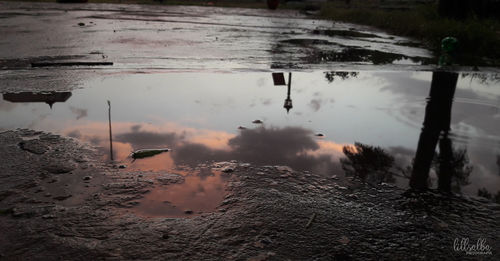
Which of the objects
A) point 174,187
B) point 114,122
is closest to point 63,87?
point 114,122

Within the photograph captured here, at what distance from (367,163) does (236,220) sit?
5.01 ft

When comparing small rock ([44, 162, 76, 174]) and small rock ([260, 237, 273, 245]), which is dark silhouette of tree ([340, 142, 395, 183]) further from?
small rock ([44, 162, 76, 174])

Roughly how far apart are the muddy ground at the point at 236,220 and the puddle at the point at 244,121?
0.18m

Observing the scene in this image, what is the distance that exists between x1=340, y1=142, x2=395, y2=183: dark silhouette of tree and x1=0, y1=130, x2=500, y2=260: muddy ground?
0.21 meters

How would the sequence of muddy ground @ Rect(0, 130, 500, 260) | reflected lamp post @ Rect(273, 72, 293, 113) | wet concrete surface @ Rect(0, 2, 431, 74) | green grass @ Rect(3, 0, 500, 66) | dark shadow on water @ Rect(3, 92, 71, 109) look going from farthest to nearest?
green grass @ Rect(3, 0, 500, 66)
wet concrete surface @ Rect(0, 2, 431, 74)
reflected lamp post @ Rect(273, 72, 293, 113)
dark shadow on water @ Rect(3, 92, 71, 109)
muddy ground @ Rect(0, 130, 500, 260)

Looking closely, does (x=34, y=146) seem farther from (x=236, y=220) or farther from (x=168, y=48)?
(x=168, y=48)

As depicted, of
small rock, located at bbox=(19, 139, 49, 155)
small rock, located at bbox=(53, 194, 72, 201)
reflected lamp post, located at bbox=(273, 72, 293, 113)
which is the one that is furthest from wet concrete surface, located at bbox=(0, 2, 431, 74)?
small rock, located at bbox=(53, 194, 72, 201)

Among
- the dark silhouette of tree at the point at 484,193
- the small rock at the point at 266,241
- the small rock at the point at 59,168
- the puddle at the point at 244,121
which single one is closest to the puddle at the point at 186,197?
the puddle at the point at 244,121

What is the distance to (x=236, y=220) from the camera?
7.79ft

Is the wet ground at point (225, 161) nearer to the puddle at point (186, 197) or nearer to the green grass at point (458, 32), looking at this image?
the puddle at point (186, 197)

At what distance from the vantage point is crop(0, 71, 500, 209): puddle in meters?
3.23

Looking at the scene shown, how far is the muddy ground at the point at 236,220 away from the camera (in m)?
2.08

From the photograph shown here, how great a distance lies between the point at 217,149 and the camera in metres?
3.56

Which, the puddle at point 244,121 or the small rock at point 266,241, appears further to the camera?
the puddle at point 244,121
